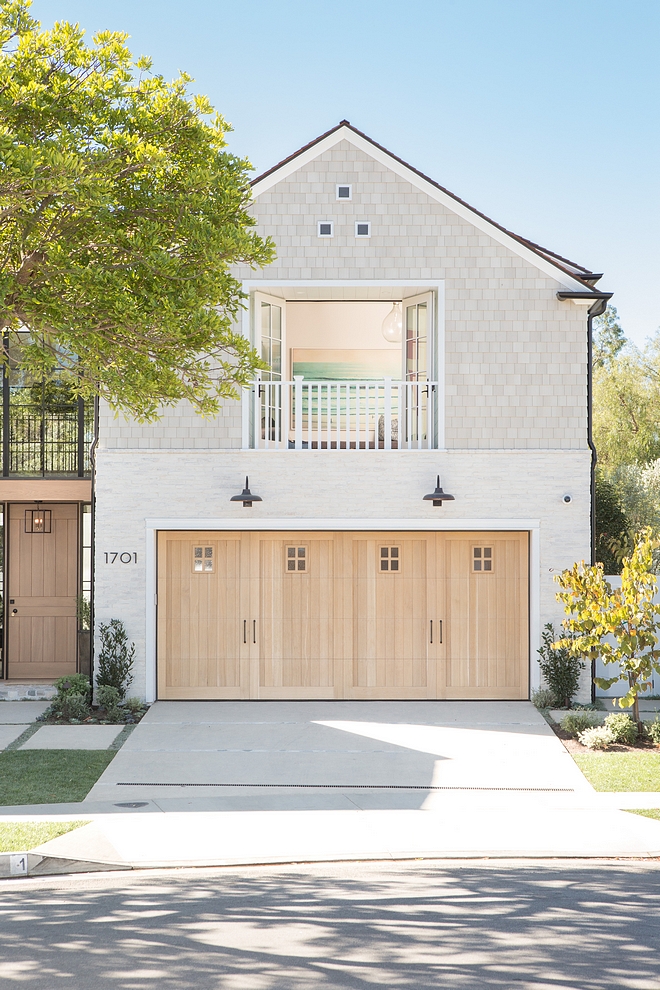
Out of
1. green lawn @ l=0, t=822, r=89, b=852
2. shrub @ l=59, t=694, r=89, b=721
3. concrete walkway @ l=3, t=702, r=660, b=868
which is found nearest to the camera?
green lawn @ l=0, t=822, r=89, b=852

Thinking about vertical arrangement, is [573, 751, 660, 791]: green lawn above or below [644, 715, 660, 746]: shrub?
below

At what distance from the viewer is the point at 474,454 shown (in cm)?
1314

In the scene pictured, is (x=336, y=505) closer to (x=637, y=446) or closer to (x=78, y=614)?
(x=78, y=614)

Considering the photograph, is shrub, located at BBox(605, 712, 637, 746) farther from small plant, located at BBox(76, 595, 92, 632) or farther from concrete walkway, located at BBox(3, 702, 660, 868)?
small plant, located at BBox(76, 595, 92, 632)

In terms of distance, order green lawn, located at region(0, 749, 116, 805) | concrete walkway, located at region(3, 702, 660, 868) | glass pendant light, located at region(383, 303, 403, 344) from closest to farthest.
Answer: concrete walkway, located at region(3, 702, 660, 868)
green lawn, located at region(0, 749, 116, 805)
glass pendant light, located at region(383, 303, 403, 344)

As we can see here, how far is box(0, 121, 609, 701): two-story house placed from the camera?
13109 mm

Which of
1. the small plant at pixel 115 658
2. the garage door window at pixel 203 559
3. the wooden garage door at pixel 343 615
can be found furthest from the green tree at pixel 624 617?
the small plant at pixel 115 658

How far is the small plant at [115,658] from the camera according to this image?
12.8m

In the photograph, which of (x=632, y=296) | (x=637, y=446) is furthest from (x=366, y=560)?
(x=632, y=296)

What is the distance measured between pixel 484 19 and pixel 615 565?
31.0 ft

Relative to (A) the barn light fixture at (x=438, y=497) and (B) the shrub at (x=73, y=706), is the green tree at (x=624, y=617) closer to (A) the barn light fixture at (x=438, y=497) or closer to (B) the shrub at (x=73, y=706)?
(A) the barn light fixture at (x=438, y=497)

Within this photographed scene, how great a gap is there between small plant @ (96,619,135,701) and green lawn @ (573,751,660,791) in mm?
6160

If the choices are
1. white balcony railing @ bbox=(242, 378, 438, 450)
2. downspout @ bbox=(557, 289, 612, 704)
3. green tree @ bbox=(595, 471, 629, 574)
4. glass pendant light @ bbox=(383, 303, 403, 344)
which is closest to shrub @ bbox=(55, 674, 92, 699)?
white balcony railing @ bbox=(242, 378, 438, 450)

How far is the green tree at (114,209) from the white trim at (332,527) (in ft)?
14.3
